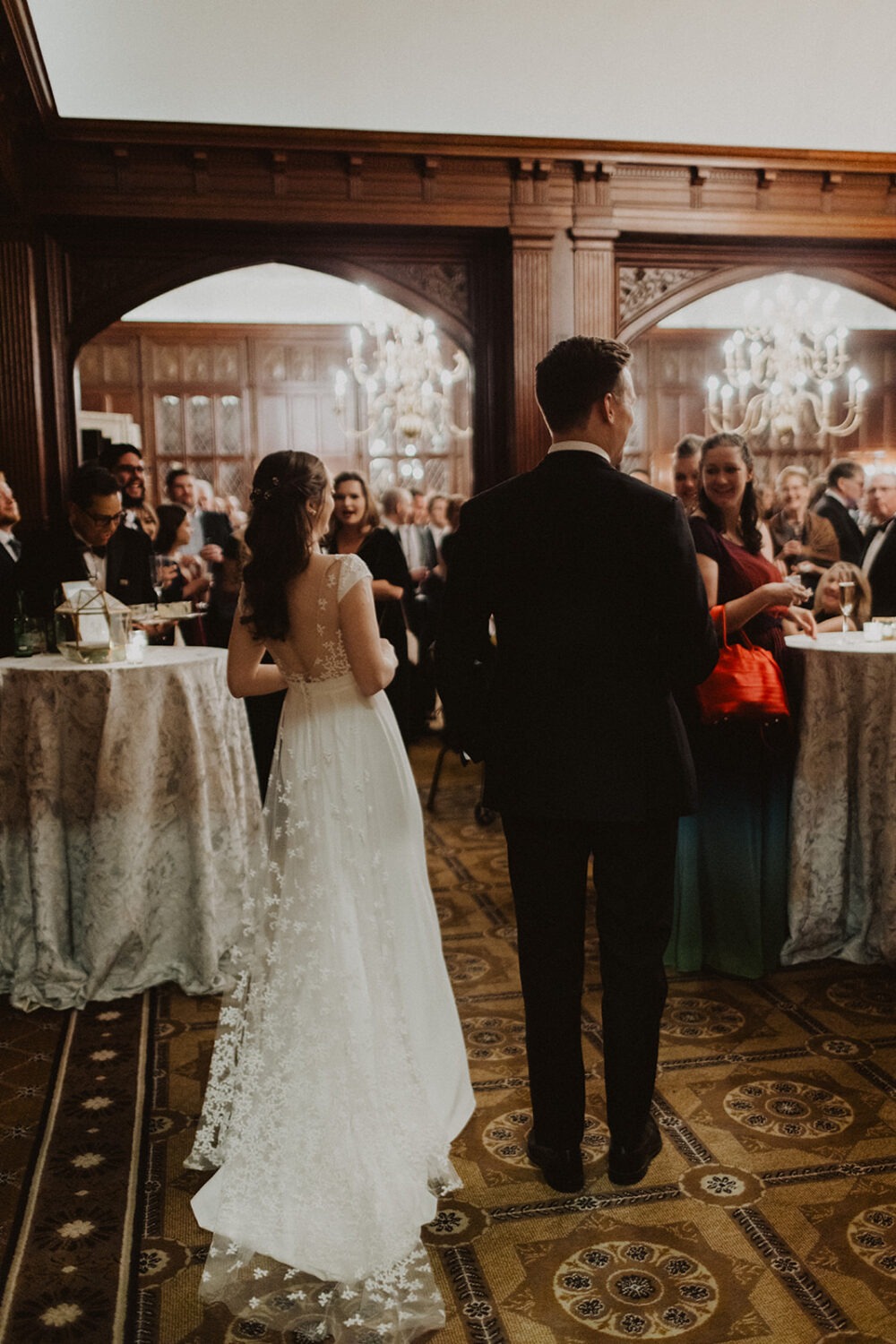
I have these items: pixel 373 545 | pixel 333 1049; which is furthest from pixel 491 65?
pixel 333 1049

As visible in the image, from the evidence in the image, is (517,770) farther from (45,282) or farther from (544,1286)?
(45,282)

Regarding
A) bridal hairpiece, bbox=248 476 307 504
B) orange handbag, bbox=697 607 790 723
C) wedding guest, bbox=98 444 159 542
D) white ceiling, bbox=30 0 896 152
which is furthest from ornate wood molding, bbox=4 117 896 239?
bridal hairpiece, bbox=248 476 307 504

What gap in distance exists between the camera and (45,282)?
19.1 ft

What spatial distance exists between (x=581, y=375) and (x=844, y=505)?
445 cm

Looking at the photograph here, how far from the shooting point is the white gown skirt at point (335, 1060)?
2.05 m

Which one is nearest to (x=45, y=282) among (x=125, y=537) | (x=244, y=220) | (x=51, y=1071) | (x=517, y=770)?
(x=244, y=220)

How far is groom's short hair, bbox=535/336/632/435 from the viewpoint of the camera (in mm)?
2162

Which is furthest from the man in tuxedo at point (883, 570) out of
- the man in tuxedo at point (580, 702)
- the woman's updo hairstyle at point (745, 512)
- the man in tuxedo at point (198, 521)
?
the man in tuxedo at point (198, 521)

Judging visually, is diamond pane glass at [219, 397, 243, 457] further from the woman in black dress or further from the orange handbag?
the orange handbag

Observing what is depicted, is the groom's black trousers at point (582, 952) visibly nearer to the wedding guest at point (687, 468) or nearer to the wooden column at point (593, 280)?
the wedding guest at point (687, 468)

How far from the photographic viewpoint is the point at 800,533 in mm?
6562

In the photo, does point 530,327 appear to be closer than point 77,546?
No

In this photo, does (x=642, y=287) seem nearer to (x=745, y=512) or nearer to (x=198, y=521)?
(x=198, y=521)

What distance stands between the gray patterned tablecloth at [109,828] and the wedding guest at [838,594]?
7.06 ft
